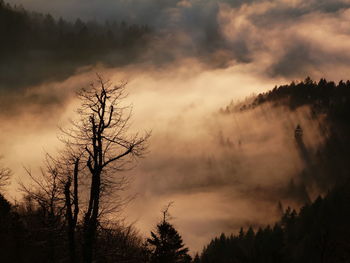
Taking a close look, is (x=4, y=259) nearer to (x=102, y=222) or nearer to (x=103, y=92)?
(x=102, y=222)

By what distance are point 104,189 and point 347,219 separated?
128560mm

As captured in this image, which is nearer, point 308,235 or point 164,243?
point 164,243

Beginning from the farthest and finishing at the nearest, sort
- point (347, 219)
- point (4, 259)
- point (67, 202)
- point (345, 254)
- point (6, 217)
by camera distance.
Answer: point (347, 219), point (345, 254), point (6, 217), point (4, 259), point (67, 202)

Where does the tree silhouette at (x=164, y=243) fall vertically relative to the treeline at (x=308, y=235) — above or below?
below

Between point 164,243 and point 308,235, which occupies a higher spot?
point 308,235

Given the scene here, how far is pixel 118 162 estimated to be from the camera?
54.8 feet

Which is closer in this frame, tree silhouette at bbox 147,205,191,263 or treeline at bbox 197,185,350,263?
tree silhouette at bbox 147,205,191,263

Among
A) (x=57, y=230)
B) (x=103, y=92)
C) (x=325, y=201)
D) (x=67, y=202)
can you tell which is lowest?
(x=57, y=230)

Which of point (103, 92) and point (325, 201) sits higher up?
point (325, 201)

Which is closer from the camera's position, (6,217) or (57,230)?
(57,230)

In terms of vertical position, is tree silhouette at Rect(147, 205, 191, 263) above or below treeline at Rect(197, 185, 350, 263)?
below

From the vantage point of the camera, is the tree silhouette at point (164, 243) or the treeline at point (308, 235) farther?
the treeline at point (308, 235)

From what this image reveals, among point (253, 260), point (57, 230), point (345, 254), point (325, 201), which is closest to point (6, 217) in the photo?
point (57, 230)

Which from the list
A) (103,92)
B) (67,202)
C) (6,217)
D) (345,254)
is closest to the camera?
(67,202)
